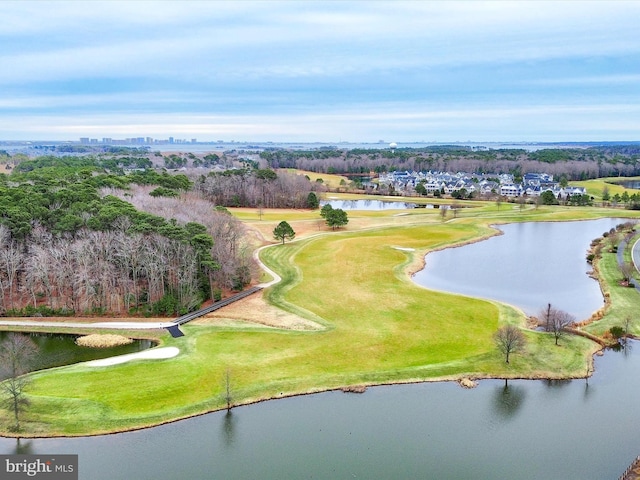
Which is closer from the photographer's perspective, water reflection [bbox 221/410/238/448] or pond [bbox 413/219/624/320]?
water reflection [bbox 221/410/238/448]

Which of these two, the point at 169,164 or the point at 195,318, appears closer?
the point at 195,318

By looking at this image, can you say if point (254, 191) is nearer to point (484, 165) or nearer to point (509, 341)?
point (509, 341)

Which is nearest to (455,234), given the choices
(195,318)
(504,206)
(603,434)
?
(504,206)

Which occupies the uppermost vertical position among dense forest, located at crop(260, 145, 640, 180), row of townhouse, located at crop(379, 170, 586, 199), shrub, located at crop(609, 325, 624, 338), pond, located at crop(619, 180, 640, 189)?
dense forest, located at crop(260, 145, 640, 180)

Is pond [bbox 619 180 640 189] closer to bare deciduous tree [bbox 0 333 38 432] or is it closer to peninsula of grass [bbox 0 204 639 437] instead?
peninsula of grass [bbox 0 204 639 437]

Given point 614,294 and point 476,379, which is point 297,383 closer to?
point 476,379

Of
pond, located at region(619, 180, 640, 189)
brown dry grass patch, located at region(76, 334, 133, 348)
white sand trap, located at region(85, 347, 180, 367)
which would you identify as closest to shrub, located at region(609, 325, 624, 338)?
white sand trap, located at region(85, 347, 180, 367)
